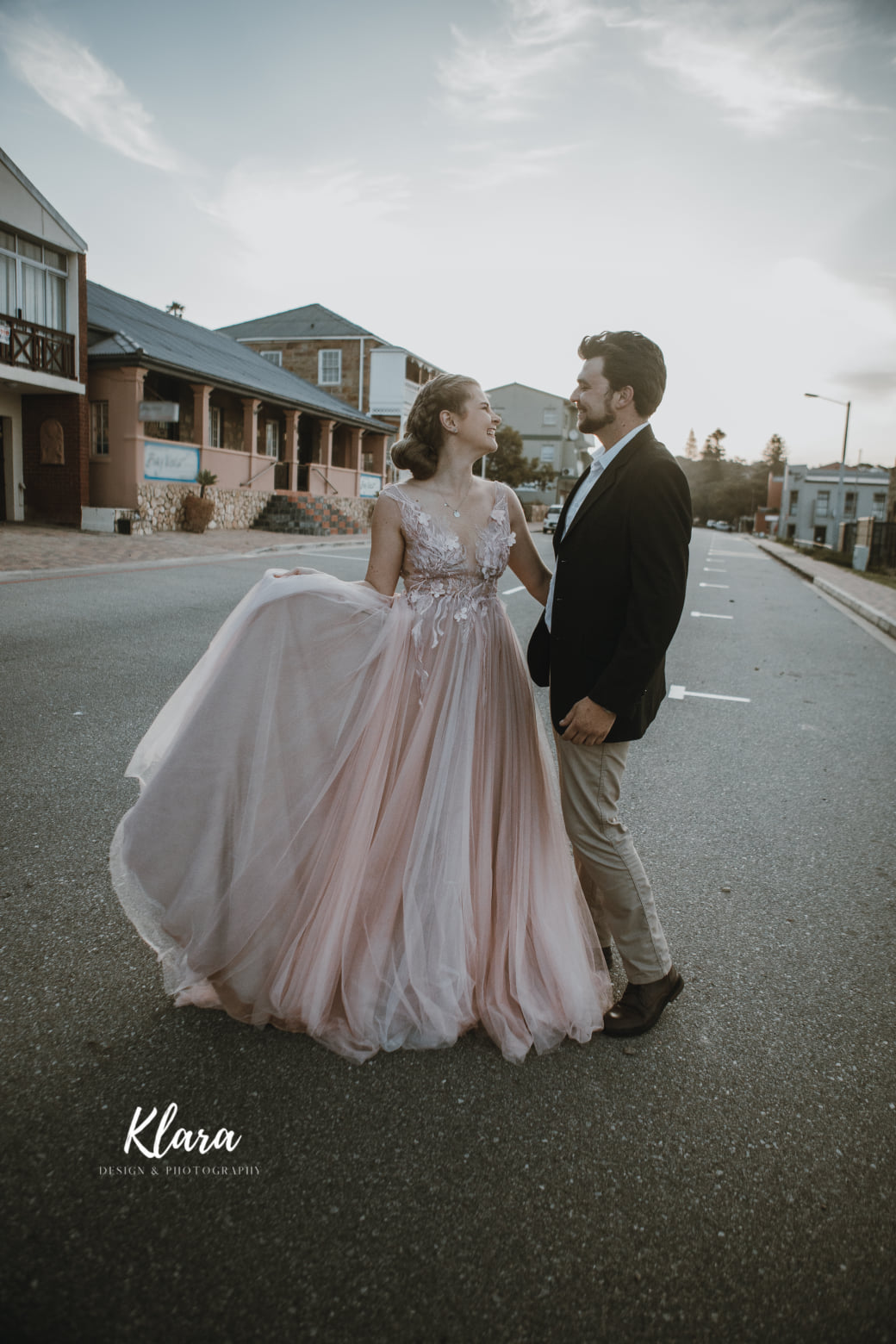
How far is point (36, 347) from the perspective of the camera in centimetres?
1923

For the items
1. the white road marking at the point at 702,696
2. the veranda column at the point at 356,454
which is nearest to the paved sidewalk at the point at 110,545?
the white road marking at the point at 702,696

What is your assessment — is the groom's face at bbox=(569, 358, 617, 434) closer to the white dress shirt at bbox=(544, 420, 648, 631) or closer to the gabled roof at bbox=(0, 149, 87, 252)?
the white dress shirt at bbox=(544, 420, 648, 631)

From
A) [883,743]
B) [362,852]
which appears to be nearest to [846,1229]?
[362,852]

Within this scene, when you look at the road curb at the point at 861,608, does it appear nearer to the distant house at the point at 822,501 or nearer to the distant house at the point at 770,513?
the distant house at the point at 822,501

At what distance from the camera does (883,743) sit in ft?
19.9

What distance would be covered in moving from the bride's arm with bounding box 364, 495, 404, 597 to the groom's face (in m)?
0.69

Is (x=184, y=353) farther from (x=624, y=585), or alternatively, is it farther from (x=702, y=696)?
(x=624, y=585)

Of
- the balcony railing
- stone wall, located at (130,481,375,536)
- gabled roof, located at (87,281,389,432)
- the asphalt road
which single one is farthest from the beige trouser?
gabled roof, located at (87,281,389,432)

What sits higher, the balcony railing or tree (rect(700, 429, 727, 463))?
tree (rect(700, 429, 727, 463))

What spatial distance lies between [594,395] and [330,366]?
42.9 m

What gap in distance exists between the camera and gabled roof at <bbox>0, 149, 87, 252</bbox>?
18.0 metres

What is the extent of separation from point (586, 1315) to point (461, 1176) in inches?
16.1

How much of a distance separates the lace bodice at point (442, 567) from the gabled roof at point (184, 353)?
A: 20899 mm

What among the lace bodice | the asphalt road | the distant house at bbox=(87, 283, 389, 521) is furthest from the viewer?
the distant house at bbox=(87, 283, 389, 521)
